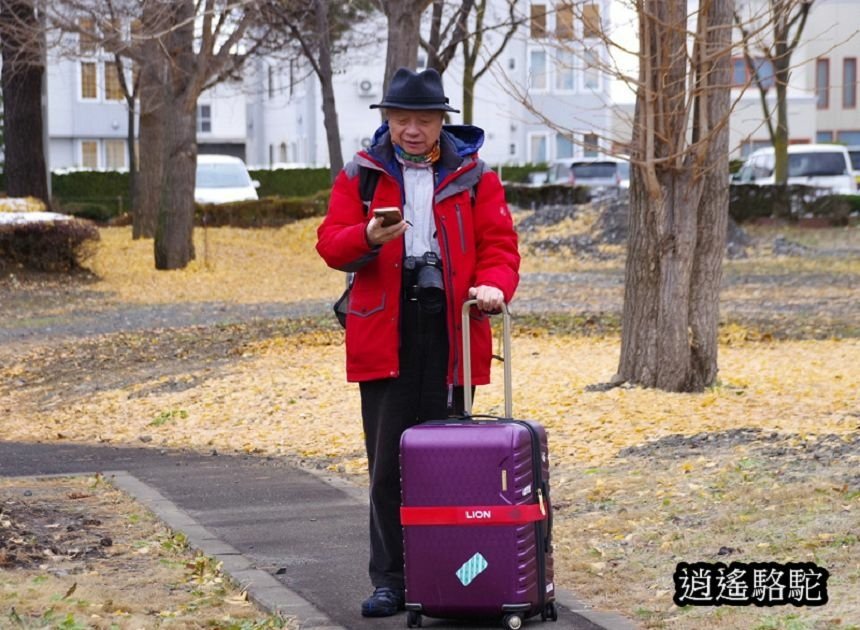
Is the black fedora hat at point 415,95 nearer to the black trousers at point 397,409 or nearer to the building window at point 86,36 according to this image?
the black trousers at point 397,409

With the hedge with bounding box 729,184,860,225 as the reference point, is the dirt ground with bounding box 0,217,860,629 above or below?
below

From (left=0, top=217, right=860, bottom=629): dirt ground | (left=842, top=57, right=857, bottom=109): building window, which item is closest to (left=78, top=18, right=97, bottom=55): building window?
(left=0, top=217, right=860, bottom=629): dirt ground

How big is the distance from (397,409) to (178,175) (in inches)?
766

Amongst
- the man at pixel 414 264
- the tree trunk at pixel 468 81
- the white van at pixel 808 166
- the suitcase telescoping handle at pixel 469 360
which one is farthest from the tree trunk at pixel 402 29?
the white van at pixel 808 166

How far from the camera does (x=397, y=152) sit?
571cm

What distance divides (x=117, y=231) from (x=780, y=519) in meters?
26.4

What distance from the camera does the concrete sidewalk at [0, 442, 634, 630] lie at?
5914mm

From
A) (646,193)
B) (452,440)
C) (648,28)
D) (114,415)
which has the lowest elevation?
(114,415)

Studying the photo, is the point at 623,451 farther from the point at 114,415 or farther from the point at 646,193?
the point at 114,415

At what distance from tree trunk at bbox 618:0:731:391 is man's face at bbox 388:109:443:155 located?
207 inches

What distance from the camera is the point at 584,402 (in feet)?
36.0

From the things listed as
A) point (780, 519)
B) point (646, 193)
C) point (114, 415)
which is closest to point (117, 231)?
point (114, 415)

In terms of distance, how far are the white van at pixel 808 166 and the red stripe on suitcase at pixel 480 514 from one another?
1453 inches

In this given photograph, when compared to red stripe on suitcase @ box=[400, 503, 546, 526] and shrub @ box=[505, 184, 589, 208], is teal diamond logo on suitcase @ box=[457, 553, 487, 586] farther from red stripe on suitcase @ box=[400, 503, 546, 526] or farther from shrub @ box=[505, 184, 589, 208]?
shrub @ box=[505, 184, 589, 208]
